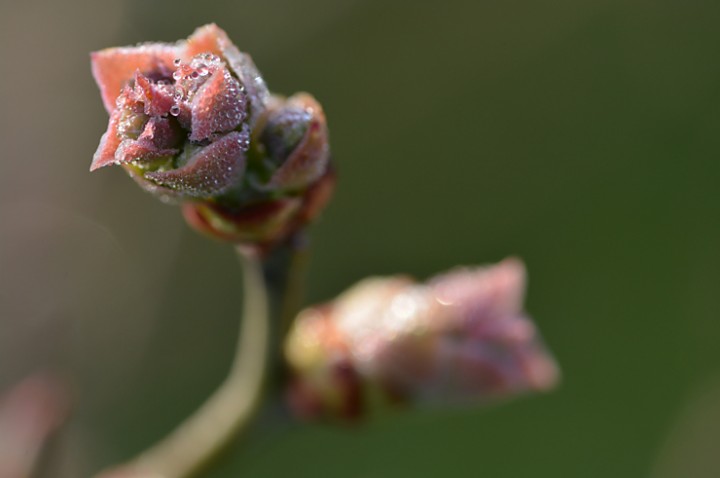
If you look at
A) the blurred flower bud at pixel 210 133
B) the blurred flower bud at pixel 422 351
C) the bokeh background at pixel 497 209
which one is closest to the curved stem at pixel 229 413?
the blurred flower bud at pixel 422 351

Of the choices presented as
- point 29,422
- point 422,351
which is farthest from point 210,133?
point 29,422

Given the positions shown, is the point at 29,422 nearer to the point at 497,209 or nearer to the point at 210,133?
the point at 210,133

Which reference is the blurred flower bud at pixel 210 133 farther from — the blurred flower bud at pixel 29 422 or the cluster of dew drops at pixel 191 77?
the blurred flower bud at pixel 29 422

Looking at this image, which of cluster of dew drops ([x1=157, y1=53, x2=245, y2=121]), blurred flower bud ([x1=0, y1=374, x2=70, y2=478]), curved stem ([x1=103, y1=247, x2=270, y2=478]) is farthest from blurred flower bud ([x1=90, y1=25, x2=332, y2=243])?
blurred flower bud ([x1=0, y1=374, x2=70, y2=478])

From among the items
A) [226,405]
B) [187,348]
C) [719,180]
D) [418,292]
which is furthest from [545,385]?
[719,180]

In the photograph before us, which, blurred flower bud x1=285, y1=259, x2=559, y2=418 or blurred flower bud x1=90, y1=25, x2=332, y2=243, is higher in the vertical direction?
blurred flower bud x1=90, y1=25, x2=332, y2=243

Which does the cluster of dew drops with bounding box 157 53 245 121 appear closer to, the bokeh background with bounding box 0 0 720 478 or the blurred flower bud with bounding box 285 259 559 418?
the blurred flower bud with bounding box 285 259 559 418
